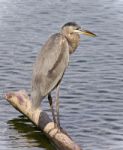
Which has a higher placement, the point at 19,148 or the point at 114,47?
the point at 19,148

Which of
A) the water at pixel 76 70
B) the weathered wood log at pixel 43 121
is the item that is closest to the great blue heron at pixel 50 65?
the weathered wood log at pixel 43 121

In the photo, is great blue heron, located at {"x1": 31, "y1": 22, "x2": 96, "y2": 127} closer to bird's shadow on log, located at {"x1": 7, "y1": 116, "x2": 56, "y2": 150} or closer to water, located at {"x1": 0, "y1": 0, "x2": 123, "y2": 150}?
bird's shadow on log, located at {"x1": 7, "y1": 116, "x2": 56, "y2": 150}

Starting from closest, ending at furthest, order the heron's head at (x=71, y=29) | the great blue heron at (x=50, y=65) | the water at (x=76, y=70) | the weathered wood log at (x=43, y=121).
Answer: the weathered wood log at (x=43, y=121) < the great blue heron at (x=50, y=65) < the heron's head at (x=71, y=29) < the water at (x=76, y=70)

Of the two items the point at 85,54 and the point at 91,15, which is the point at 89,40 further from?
the point at 91,15

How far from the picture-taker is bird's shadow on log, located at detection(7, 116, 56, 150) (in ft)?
40.1

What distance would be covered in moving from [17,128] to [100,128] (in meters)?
1.38

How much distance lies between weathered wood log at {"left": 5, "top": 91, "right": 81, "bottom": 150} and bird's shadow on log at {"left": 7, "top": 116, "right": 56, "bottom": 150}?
0.25 meters

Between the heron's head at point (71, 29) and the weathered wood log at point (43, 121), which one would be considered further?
the heron's head at point (71, 29)

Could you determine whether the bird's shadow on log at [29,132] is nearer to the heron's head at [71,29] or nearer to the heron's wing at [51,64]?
the heron's wing at [51,64]

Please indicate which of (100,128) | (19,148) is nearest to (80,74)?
(100,128)

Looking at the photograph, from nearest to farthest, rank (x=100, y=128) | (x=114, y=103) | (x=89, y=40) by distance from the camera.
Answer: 1. (x=100, y=128)
2. (x=114, y=103)
3. (x=89, y=40)

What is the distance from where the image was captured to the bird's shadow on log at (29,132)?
12.2 m

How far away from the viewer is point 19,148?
12.0m

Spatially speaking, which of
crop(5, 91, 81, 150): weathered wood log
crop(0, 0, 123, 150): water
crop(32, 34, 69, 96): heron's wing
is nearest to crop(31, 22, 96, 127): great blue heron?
crop(32, 34, 69, 96): heron's wing
